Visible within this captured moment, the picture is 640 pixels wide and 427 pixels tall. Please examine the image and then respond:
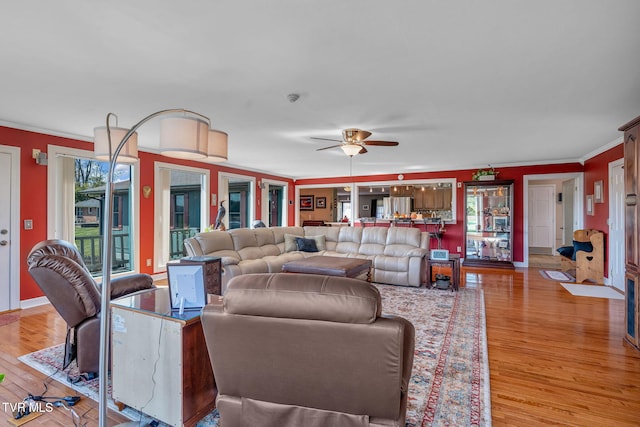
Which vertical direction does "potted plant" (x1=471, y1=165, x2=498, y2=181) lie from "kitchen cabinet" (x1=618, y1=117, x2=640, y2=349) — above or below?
above

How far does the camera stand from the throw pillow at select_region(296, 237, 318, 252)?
6.10 meters

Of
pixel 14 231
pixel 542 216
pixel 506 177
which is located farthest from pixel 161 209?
pixel 542 216

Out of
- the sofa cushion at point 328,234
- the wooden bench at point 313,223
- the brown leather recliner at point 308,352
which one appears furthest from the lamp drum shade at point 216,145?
the wooden bench at point 313,223

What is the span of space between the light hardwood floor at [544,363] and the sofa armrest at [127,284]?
0.68 metres

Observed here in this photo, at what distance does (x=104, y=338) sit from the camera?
5.03 ft

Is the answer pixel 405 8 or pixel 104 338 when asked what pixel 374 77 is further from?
pixel 104 338

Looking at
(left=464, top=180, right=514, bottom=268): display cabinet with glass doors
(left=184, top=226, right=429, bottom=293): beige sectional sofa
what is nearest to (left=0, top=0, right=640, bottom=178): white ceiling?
(left=184, top=226, right=429, bottom=293): beige sectional sofa

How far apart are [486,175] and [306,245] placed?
4.25 meters

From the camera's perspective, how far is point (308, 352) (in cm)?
130

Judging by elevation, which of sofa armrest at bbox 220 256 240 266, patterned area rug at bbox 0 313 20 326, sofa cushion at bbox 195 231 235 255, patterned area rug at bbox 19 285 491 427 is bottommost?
patterned area rug at bbox 0 313 20 326

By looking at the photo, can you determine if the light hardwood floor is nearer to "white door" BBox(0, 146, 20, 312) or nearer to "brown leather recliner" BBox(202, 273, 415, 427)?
"white door" BBox(0, 146, 20, 312)

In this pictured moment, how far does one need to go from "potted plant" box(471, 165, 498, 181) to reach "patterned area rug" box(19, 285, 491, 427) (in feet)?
12.5

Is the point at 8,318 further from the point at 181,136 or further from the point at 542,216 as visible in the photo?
the point at 542,216

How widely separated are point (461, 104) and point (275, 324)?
301 cm
